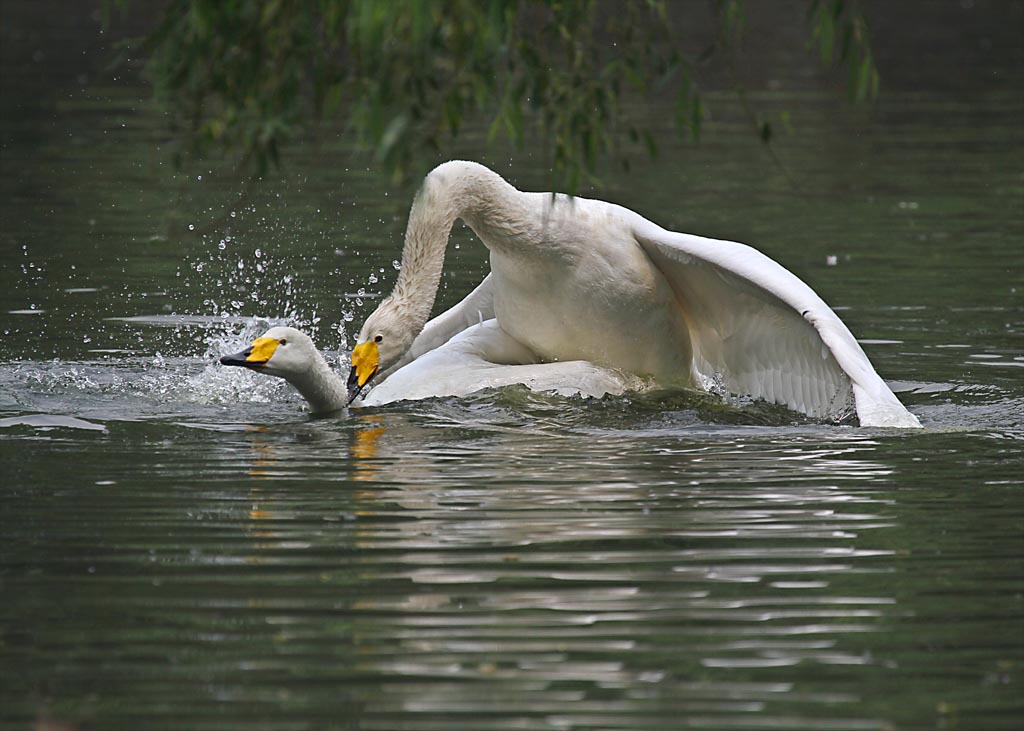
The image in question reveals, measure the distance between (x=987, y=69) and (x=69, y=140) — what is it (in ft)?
56.8

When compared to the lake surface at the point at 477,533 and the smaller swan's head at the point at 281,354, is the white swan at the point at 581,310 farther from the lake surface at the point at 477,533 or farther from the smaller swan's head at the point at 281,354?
the lake surface at the point at 477,533

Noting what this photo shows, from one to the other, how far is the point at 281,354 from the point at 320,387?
427mm

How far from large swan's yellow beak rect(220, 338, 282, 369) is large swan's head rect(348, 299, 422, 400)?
507 mm

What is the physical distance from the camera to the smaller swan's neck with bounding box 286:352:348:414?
36.7 ft

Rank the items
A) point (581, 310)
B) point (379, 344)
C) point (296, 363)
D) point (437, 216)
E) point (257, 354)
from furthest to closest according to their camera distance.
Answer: point (581, 310), point (437, 216), point (379, 344), point (296, 363), point (257, 354)

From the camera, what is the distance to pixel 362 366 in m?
11.3

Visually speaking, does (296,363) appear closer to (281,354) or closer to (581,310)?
(281,354)

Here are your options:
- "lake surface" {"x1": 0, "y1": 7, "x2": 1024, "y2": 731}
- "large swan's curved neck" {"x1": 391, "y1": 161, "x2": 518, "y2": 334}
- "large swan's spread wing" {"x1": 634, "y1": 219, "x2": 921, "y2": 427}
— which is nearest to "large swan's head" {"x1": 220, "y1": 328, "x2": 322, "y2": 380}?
"lake surface" {"x1": 0, "y1": 7, "x2": 1024, "y2": 731}

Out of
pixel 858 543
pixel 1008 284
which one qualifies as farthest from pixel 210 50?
pixel 1008 284

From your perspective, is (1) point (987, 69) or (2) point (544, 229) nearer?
(2) point (544, 229)

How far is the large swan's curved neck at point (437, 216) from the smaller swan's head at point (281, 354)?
2.43ft

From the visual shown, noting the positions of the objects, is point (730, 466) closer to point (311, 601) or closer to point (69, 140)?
point (311, 601)

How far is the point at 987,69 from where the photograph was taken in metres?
35.2

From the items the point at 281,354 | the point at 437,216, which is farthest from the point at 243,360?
the point at 437,216
